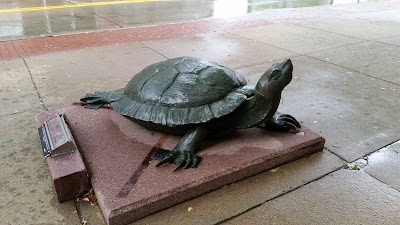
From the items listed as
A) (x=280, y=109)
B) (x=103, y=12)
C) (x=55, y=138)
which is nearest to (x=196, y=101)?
(x=55, y=138)

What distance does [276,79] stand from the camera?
8.31 ft

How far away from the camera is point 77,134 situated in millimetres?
2916

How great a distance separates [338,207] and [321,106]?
5.46ft

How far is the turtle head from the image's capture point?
8.25 ft

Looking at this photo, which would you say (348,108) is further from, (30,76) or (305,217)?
(30,76)

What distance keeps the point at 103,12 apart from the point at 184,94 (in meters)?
8.62

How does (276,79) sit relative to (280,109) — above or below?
above

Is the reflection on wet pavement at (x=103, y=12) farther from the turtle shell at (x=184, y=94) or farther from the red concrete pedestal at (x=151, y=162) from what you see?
the turtle shell at (x=184, y=94)

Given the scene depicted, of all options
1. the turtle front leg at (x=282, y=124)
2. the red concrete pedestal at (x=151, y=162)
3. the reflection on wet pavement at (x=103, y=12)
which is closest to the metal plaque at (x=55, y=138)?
the red concrete pedestal at (x=151, y=162)

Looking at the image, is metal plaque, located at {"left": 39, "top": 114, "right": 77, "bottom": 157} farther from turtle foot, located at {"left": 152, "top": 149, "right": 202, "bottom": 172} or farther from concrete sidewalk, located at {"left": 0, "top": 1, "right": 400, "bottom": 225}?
turtle foot, located at {"left": 152, "top": 149, "right": 202, "bottom": 172}

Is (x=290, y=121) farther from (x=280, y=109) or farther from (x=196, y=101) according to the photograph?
(x=196, y=101)

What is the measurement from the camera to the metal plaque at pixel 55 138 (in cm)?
245

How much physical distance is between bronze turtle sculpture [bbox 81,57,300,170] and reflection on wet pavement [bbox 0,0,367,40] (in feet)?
18.3

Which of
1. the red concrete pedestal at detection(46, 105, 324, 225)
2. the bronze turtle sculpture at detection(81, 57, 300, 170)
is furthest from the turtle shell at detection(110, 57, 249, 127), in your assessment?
the red concrete pedestal at detection(46, 105, 324, 225)
